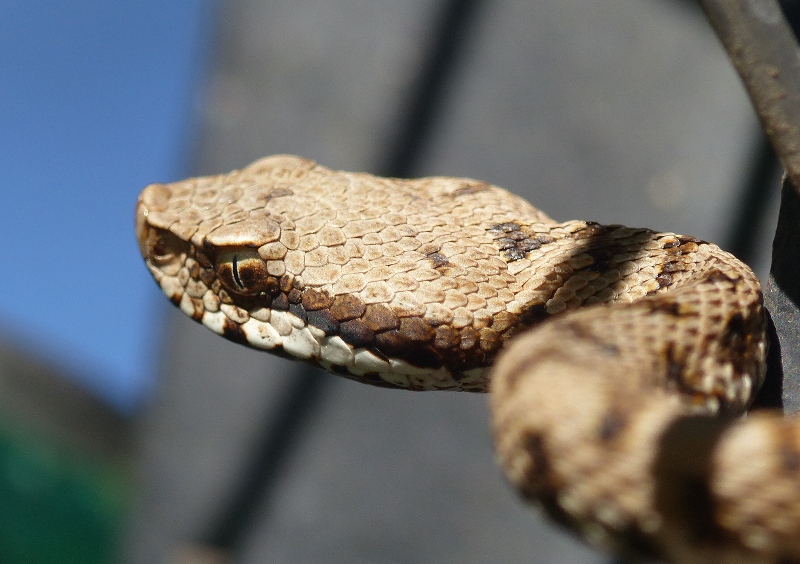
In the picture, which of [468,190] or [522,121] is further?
[522,121]

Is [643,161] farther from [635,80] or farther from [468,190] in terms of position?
[468,190]

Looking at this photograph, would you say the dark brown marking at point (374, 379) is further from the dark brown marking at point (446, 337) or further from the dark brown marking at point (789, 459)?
the dark brown marking at point (789, 459)

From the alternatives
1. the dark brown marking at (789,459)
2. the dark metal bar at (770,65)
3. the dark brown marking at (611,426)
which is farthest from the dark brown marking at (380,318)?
the dark brown marking at (789,459)

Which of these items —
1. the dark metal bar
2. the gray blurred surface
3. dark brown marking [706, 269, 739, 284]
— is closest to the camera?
the dark metal bar

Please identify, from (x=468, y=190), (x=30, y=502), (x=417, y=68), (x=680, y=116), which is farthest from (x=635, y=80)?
(x=30, y=502)

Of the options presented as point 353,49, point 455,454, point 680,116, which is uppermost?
point 680,116

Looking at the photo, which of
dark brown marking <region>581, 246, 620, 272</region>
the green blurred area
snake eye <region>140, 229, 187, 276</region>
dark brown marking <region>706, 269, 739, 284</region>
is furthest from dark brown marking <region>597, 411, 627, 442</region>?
the green blurred area

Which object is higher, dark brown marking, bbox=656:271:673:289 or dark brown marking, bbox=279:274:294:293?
dark brown marking, bbox=656:271:673:289

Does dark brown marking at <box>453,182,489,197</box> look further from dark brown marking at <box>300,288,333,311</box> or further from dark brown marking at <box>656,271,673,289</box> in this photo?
dark brown marking at <box>656,271,673,289</box>
